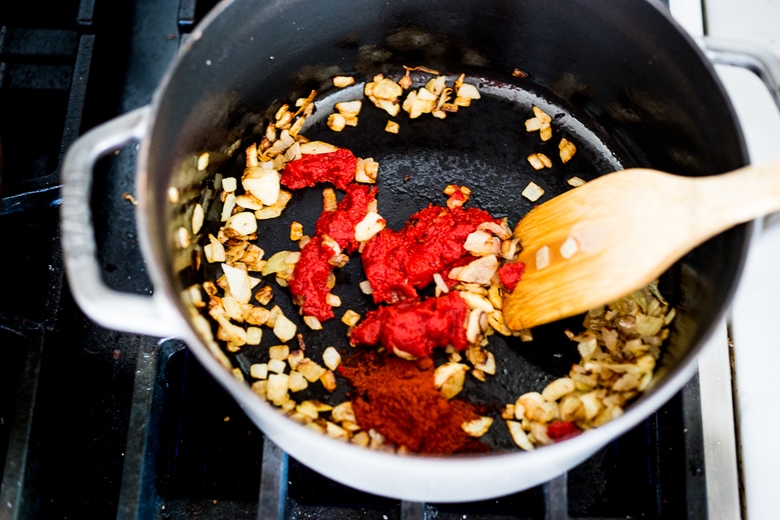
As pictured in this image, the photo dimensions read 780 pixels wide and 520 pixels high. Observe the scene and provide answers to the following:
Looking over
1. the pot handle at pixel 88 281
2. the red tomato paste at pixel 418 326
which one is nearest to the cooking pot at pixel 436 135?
the pot handle at pixel 88 281

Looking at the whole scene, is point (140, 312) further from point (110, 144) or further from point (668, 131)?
point (668, 131)

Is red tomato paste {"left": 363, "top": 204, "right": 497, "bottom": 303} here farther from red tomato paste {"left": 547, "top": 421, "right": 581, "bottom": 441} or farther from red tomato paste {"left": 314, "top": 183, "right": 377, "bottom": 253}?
red tomato paste {"left": 547, "top": 421, "right": 581, "bottom": 441}

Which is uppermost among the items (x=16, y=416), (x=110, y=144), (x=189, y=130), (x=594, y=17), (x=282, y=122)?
(x=594, y=17)

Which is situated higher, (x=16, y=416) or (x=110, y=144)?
(x=110, y=144)

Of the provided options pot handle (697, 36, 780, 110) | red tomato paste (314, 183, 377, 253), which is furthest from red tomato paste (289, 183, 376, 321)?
pot handle (697, 36, 780, 110)

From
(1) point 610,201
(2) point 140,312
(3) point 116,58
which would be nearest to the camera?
(2) point 140,312

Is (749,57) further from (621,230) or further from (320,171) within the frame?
(320,171)

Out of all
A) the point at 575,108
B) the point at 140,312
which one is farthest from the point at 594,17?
the point at 140,312
